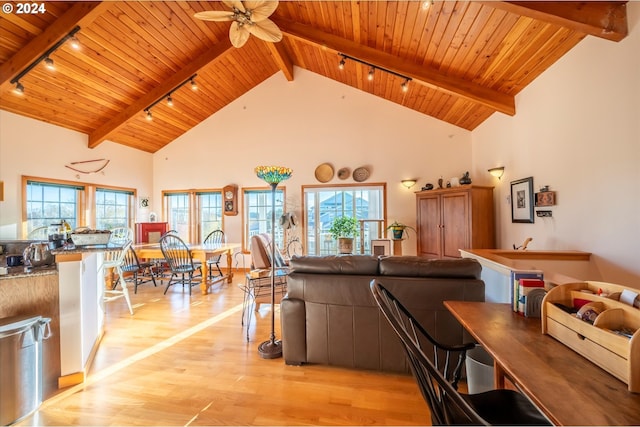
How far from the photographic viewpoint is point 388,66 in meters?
3.87

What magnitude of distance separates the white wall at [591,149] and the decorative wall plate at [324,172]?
3300 mm

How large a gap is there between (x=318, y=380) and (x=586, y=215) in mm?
2890

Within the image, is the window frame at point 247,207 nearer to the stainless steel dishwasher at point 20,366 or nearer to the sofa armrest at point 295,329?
the sofa armrest at point 295,329

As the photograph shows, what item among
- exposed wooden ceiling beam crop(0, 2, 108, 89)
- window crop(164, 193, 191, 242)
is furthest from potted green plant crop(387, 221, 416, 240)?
exposed wooden ceiling beam crop(0, 2, 108, 89)

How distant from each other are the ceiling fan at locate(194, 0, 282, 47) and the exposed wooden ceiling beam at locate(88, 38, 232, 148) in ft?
7.20

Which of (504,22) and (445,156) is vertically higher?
(504,22)

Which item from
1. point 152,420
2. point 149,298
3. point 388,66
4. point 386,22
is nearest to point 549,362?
point 152,420

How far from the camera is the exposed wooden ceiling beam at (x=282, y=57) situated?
4741 millimetres

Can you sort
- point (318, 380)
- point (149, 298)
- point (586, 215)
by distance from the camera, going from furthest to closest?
point (149, 298) < point (586, 215) < point (318, 380)

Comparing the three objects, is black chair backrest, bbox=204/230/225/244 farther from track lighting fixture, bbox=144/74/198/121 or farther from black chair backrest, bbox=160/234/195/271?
track lighting fixture, bbox=144/74/198/121

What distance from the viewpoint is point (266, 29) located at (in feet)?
8.70

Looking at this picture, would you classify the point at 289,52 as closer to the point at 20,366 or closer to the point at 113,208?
the point at 113,208

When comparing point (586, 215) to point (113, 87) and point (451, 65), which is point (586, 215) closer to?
point (451, 65)

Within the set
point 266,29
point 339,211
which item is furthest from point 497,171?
point 266,29
